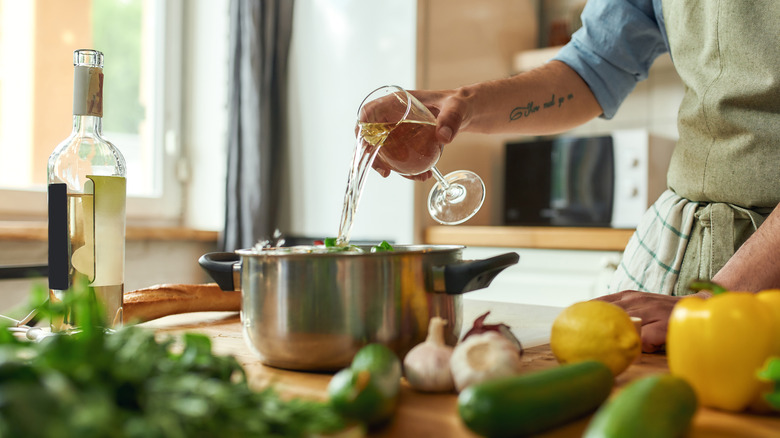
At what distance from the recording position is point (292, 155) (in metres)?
2.83

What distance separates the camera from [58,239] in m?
0.76

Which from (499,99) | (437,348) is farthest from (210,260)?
(499,99)

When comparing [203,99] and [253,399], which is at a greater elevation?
[203,99]

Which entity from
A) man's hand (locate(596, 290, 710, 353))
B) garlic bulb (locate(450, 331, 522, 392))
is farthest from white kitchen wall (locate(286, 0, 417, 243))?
garlic bulb (locate(450, 331, 522, 392))

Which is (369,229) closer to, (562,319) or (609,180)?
(609,180)

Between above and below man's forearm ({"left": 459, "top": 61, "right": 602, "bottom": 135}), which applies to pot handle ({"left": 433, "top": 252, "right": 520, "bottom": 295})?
below

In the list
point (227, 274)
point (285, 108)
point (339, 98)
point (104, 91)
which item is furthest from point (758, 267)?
point (104, 91)

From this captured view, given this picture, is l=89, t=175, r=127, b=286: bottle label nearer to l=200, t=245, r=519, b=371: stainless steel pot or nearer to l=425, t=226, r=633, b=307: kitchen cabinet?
l=200, t=245, r=519, b=371: stainless steel pot

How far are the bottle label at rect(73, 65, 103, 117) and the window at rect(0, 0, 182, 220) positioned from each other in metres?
1.78

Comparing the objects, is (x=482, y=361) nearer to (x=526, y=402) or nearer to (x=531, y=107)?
(x=526, y=402)

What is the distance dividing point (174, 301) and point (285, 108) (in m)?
1.94

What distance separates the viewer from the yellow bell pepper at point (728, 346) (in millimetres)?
492

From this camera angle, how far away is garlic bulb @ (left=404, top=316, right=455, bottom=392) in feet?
1.81

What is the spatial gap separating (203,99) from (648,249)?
7.11ft
